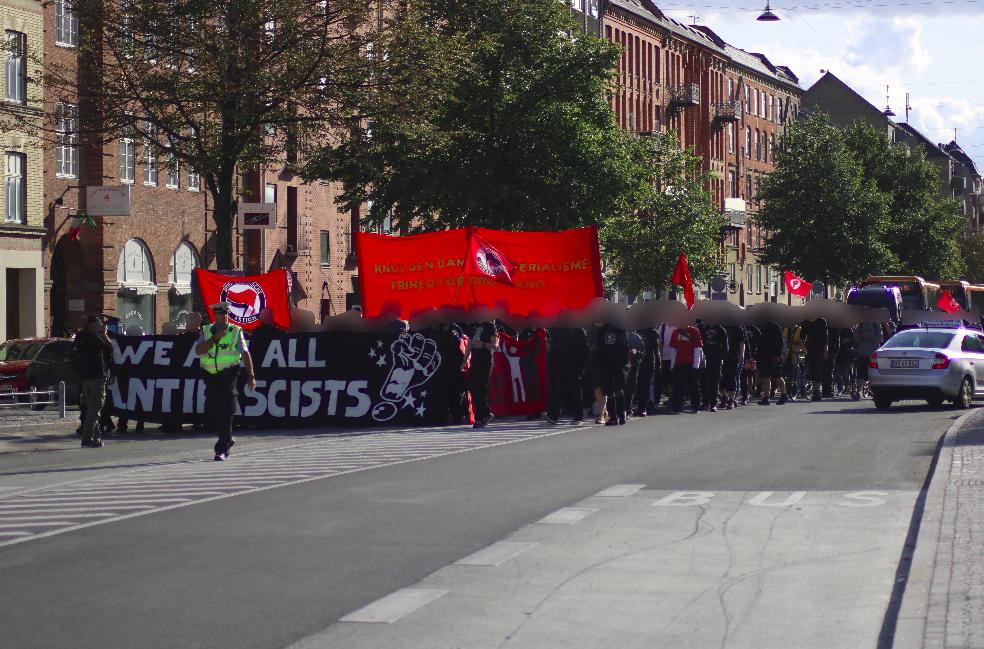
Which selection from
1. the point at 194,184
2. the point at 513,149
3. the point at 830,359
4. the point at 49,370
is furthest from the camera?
the point at 194,184

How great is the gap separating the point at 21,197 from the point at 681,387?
23072mm

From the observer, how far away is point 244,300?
82.2ft

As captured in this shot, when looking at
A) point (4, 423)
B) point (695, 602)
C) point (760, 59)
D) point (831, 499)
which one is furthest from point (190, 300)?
point (760, 59)

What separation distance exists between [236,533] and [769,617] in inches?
172

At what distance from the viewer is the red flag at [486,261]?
25.8m

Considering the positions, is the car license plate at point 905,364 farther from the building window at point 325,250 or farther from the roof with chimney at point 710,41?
the roof with chimney at point 710,41

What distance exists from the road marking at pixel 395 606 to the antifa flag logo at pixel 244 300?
16.1m

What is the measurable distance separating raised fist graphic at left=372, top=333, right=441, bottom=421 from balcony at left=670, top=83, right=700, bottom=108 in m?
75.9

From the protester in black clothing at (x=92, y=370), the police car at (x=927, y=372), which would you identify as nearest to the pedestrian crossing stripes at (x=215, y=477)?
the protester in black clothing at (x=92, y=370)

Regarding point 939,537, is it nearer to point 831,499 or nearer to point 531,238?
point 831,499

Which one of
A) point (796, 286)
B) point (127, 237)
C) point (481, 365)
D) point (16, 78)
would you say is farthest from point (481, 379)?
point (127, 237)

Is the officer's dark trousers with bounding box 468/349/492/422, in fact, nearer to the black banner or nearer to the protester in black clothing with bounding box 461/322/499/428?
the protester in black clothing with bounding box 461/322/499/428

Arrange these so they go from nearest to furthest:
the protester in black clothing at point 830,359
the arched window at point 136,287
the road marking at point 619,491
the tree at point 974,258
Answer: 1. the road marking at point 619,491
2. the protester in black clothing at point 830,359
3. the arched window at point 136,287
4. the tree at point 974,258

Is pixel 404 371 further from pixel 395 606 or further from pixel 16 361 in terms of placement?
pixel 395 606
